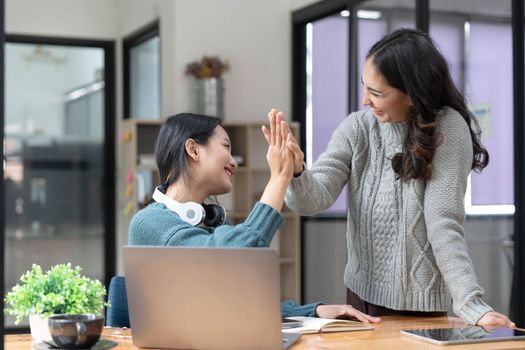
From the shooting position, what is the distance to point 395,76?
2.36 meters

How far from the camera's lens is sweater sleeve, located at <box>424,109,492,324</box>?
7.17 feet

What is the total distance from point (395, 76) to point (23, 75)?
489 centimetres

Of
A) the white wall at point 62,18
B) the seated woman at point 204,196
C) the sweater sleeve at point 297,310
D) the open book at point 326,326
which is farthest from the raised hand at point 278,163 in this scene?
→ the white wall at point 62,18

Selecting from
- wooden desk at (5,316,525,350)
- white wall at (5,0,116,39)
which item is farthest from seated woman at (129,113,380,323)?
white wall at (5,0,116,39)

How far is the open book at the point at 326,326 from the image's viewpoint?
2.08 metres

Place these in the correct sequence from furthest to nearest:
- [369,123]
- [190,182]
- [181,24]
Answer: [181,24] → [369,123] → [190,182]

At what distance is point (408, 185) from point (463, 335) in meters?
0.46

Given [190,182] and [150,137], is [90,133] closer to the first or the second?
[150,137]

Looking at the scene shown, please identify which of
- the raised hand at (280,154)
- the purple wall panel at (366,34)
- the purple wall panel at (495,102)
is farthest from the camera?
the purple wall panel at (366,34)

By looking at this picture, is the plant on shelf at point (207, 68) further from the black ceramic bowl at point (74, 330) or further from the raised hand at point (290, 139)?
the black ceramic bowl at point (74, 330)

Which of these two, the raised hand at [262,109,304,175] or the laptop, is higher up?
the raised hand at [262,109,304,175]

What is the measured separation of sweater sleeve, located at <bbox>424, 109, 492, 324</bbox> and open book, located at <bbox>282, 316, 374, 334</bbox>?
24 cm

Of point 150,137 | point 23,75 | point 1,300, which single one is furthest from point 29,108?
point 1,300

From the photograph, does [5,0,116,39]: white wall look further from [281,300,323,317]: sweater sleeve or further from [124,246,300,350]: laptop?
[124,246,300,350]: laptop
